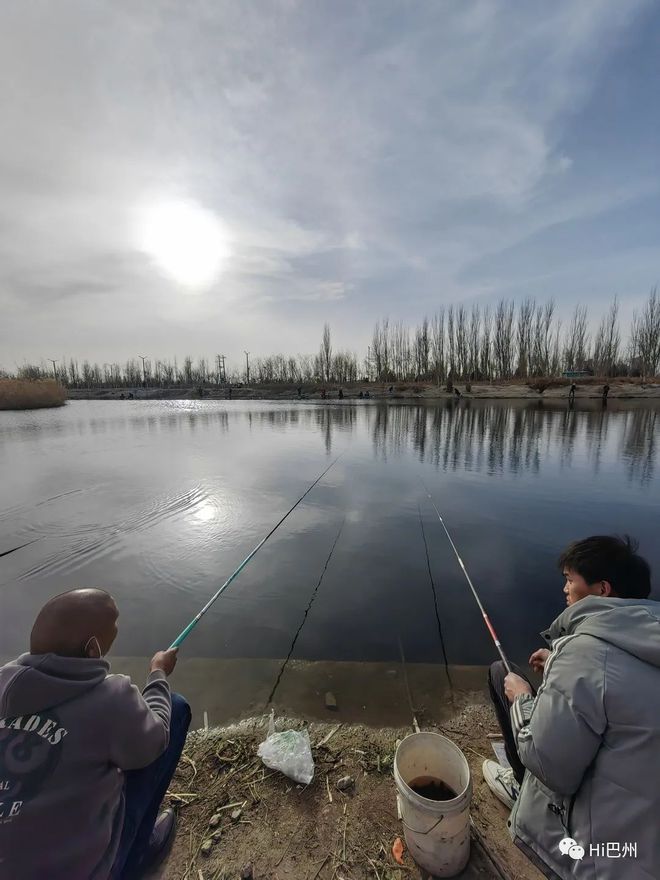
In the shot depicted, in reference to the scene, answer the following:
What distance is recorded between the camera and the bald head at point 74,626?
1224 mm

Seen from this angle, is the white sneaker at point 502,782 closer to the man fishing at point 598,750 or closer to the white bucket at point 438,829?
the white bucket at point 438,829

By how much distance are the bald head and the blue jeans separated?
2.01 ft

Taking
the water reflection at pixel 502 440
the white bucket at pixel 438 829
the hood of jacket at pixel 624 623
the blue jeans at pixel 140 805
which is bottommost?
the water reflection at pixel 502 440

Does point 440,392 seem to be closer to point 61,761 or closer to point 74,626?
point 74,626

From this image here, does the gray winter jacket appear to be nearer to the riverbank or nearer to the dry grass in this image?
the riverbank

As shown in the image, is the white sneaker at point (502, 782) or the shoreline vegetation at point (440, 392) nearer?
the white sneaker at point (502, 782)

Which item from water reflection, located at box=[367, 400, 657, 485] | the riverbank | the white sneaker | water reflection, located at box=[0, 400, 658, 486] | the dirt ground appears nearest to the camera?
the dirt ground

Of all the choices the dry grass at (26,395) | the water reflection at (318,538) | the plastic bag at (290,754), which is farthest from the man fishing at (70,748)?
the dry grass at (26,395)

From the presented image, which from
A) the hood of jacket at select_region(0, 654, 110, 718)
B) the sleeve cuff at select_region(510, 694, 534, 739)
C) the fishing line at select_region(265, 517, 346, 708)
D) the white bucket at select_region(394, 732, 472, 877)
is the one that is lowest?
the fishing line at select_region(265, 517, 346, 708)

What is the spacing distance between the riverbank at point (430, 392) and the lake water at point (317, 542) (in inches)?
1367

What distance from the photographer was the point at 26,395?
3941 cm

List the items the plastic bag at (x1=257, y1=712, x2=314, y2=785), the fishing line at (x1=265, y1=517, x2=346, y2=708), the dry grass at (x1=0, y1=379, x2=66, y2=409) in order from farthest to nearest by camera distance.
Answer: the dry grass at (x1=0, y1=379, x2=66, y2=409) → the fishing line at (x1=265, y1=517, x2=346, y2=708) → the plastic bag at (x1=257, y1=712, x2=314, y2=785)

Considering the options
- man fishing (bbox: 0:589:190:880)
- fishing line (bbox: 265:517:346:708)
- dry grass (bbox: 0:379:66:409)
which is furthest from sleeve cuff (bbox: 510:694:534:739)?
dry grass (bbox: 0:379:66:409)

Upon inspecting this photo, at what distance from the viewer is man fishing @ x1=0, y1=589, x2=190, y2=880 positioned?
1053mm
